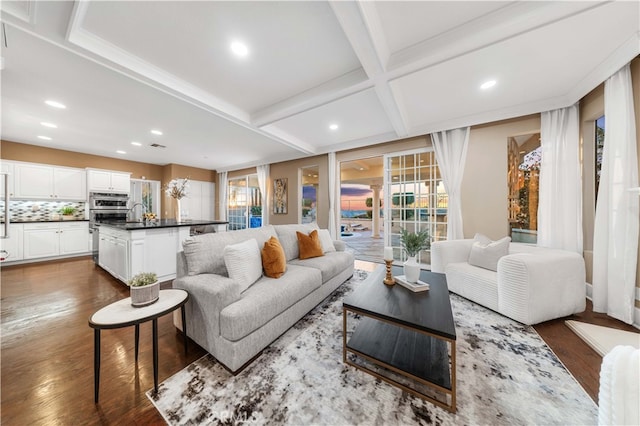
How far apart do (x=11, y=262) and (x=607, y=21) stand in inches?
373

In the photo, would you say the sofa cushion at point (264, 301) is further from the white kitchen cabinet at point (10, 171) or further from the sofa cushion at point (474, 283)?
the white kitchen cabinet at point (10, 171)

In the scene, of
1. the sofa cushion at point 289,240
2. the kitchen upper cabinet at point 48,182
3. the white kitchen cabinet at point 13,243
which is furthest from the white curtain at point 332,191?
the white kitchen cabinet at point 13,243

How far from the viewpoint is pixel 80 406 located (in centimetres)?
126

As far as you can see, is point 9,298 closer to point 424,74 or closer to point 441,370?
point 441,370

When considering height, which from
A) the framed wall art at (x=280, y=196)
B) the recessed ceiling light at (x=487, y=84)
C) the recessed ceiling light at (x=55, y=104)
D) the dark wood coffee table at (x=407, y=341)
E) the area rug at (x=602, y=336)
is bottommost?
the area rug at (x=602, y=336)

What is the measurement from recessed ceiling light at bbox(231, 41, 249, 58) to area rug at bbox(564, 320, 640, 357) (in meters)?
4.04

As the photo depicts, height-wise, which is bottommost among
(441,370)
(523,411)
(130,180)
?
(523,411)

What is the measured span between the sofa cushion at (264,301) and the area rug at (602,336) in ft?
7.94

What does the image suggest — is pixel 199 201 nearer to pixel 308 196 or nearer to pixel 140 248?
pixel 308 196

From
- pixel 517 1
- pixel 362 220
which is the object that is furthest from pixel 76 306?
pixel 362 220

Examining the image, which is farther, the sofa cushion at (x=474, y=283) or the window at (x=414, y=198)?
the window at (x=414, y=198)

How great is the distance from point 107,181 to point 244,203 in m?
3.52

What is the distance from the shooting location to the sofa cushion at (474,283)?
7.64 feet

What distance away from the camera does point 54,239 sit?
4.82m
